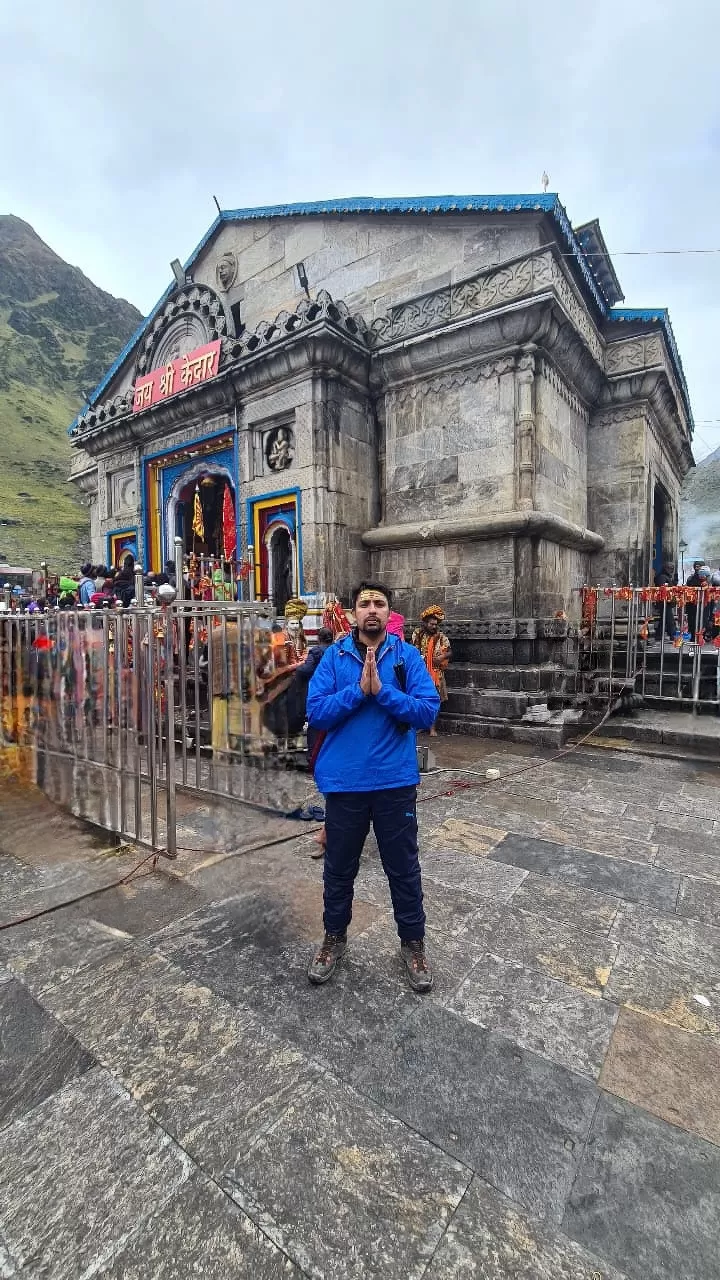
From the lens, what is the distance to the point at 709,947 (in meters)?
2.87

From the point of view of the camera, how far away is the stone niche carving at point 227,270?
12094 mm

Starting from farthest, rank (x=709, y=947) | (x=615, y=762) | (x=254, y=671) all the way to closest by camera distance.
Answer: (x=615, y=762) → (x=254, y=671) → (x=709, y=947)

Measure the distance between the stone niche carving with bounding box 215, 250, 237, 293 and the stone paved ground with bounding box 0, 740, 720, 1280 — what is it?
1263cm

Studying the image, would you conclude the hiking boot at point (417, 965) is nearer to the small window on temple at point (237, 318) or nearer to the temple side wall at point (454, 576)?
the temple side wall at point (454, 576)

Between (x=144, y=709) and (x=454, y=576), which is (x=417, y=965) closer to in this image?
(x=144, y=709)

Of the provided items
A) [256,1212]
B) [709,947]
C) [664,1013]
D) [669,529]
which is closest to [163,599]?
[256,1212]

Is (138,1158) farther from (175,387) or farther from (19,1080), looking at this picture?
(175,387)

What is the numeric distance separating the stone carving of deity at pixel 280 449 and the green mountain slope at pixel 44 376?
1529 centimetres

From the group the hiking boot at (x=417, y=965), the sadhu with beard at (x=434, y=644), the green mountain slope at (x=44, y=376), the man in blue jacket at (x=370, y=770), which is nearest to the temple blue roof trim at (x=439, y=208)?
the sadhu with beard at (x=434, y=644)

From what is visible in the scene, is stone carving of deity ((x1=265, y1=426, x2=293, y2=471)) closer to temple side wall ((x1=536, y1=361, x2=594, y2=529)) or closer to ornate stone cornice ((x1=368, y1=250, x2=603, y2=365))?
ornate stone cornice ((x1=368, y1=250, x2=603, y2=365))

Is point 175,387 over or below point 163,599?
over

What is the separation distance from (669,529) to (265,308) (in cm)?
1144

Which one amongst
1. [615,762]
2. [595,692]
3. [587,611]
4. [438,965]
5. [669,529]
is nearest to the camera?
[438,965]

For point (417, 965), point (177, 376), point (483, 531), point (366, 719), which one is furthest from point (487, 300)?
point (417, 965)
